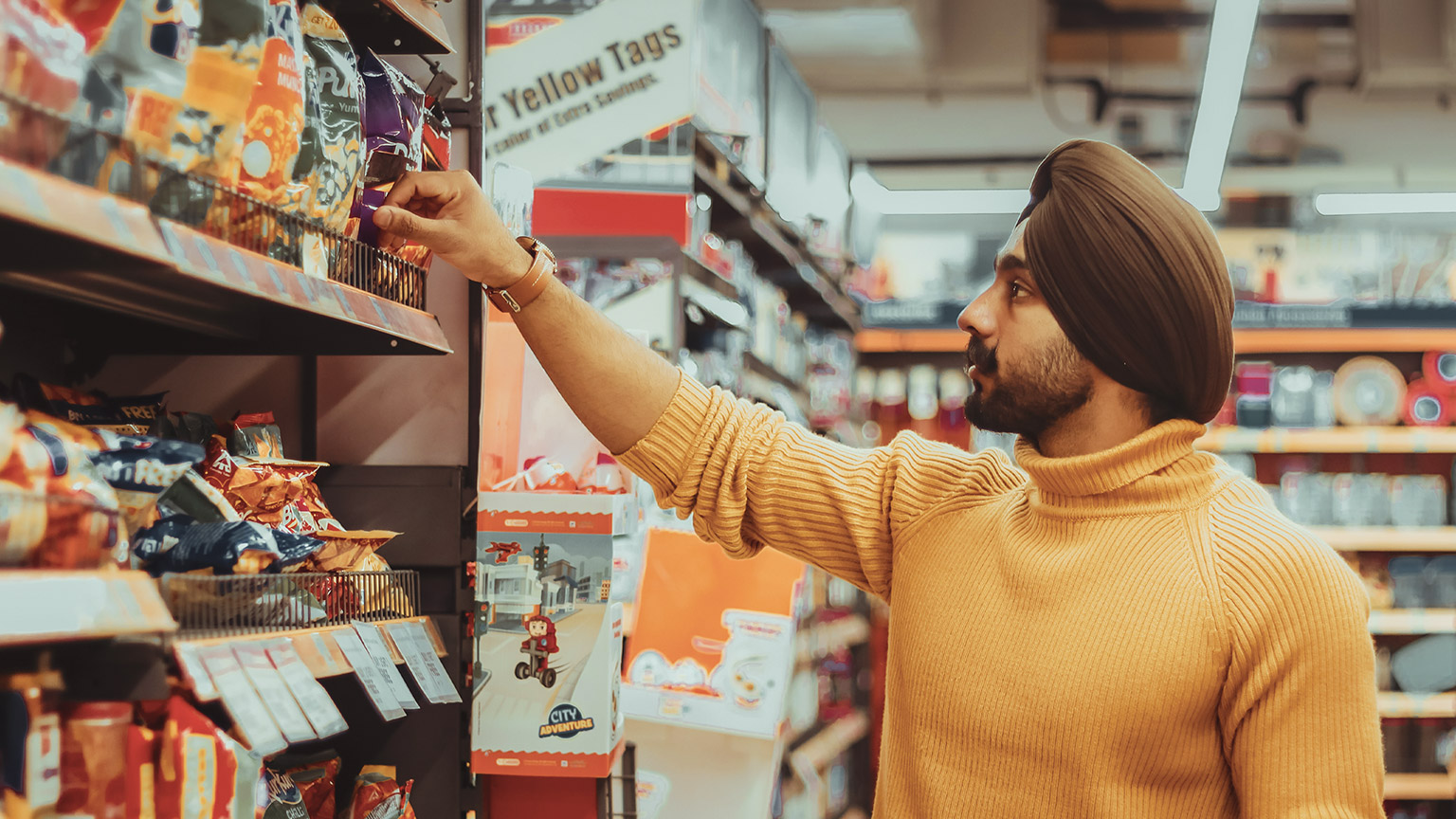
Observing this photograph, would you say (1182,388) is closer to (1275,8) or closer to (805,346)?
(805,346)

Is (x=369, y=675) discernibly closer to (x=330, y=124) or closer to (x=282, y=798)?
(x=282, y=798)

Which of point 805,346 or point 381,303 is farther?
point 805,346

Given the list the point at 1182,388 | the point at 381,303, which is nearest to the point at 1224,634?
the point at 1182,388

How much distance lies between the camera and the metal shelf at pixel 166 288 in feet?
2.70

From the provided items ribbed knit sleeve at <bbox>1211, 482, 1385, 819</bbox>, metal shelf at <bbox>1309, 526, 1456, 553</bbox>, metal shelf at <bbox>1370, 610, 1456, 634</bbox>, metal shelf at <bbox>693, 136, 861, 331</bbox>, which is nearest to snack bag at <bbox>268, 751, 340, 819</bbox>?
ribbed knit sleeve at <bbox>1211, 482, 1385, 819</bbox>

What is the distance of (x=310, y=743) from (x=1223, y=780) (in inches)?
48.1

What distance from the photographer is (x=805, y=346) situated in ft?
18.9

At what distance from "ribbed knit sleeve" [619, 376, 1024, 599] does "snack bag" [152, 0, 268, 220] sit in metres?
0.85

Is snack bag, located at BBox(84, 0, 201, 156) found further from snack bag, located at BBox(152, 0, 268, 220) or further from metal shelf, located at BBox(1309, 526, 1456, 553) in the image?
metal shelf, located at BBox(1309, 526, 1456, 553)

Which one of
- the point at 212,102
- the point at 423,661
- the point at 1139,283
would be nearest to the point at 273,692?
the point at 423,661

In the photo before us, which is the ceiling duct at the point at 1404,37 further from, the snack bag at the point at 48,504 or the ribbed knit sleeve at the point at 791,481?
the snack bag at the point at 48,504

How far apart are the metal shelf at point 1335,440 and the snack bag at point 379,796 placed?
552cm

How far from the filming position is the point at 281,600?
118 cm

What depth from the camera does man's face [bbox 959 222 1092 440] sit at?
170cm
